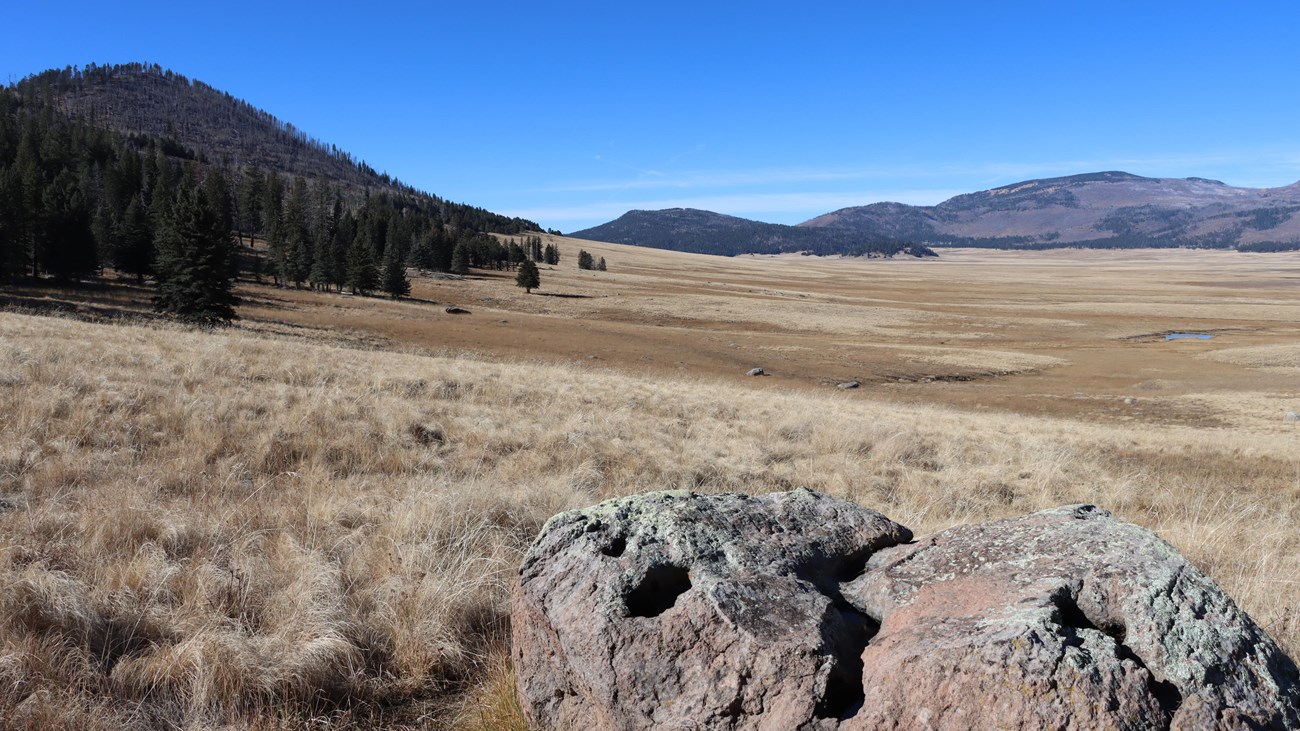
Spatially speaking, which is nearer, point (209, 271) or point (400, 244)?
point (209, 271)

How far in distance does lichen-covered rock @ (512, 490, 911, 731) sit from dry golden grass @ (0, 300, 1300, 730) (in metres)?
0.72

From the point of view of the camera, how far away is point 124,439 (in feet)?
24.6

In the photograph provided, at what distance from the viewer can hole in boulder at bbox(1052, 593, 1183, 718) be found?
209 centimetres

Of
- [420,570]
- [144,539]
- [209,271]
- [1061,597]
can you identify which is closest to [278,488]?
[144,539]

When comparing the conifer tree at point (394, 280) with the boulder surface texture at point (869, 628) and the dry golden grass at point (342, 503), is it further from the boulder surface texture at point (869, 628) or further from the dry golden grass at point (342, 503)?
the boulder surface texture at point (869, 628)

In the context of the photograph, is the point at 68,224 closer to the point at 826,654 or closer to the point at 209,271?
the point at 209,271

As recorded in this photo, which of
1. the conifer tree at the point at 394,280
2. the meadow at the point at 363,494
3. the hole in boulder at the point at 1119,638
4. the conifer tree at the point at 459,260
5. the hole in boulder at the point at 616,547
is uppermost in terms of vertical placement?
the conifer tree at the point at 459,260

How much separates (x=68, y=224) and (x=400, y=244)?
49.6 meters

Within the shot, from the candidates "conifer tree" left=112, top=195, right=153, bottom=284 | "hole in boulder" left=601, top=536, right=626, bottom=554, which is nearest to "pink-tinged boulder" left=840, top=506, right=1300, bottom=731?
"hole in boulder" left=601, top=536, right=626, bottom=554

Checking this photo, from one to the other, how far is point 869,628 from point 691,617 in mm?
766

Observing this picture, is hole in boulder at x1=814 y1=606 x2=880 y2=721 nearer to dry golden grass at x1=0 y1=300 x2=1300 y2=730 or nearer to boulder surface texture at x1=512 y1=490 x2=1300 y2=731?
boulder surface texture at x1=512 y1=490 x2=1300 y2=731

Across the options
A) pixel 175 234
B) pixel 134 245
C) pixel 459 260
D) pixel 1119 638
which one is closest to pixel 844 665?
pixel 1119 638

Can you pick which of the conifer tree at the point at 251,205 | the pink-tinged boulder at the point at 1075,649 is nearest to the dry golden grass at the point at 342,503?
the pink-tinged boulder at the point at 1075,649

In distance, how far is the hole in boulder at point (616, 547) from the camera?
3.07 m
